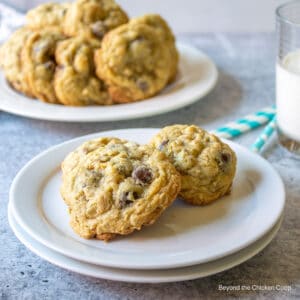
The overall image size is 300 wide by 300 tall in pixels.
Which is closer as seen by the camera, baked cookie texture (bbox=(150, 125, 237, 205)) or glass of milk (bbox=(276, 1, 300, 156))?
baked cookie texture (bbox=(150, 125, 237, 205))

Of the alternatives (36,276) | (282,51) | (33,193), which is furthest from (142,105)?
(36,276)

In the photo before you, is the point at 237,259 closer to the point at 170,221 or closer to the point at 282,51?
the point at 170,221

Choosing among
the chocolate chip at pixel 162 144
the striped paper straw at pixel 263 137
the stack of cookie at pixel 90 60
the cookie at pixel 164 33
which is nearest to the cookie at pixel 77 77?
the stack of cookie at pixel 90 60

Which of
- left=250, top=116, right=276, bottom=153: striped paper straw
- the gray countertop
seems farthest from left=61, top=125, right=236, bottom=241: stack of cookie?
left=250, top=116, right=276, bottom=153: striped paper straw

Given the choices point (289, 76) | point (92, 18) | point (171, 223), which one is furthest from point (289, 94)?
point (92, 18)

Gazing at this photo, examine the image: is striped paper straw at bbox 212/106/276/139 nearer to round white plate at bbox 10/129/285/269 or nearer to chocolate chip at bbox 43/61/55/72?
round white plate at bbox 10/129/285/269

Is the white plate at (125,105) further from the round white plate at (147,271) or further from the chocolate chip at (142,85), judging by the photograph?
the round white plate at (147,271)
